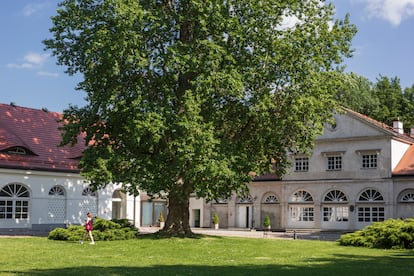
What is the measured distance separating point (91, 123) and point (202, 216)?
2749 cm

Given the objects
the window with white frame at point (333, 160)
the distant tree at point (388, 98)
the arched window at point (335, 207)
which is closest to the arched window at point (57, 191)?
the arched window at point (335, 207)

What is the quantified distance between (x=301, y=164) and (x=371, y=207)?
7.28 metres

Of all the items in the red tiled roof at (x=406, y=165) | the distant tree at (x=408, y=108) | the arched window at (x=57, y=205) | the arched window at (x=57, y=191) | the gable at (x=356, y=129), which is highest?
the distant tree at (x=408, y=108)

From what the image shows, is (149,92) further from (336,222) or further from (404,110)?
(404,110)

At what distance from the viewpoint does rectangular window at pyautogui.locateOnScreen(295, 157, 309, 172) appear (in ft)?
161

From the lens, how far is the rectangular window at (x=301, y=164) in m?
49.0

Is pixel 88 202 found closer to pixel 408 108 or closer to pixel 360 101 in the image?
pixel 360 101

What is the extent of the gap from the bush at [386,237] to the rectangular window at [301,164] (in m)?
21.1

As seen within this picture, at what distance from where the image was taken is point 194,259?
1941 centimetres

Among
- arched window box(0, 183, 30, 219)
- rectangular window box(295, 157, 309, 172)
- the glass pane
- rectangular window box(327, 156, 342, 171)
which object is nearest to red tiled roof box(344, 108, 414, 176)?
rectangular window box(327, 156, 342, 171)

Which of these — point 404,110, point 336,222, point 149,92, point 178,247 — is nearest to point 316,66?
point 149,92

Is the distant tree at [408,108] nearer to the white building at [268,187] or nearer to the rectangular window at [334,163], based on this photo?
the white building at [268,187]

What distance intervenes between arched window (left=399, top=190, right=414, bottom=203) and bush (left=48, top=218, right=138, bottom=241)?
22122 mm

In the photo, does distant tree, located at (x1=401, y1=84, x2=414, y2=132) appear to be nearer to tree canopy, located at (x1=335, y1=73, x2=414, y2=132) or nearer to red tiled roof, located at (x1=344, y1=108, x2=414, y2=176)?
tree canopy, located at (x1=335, y1=73, x2=414, y2=132)
